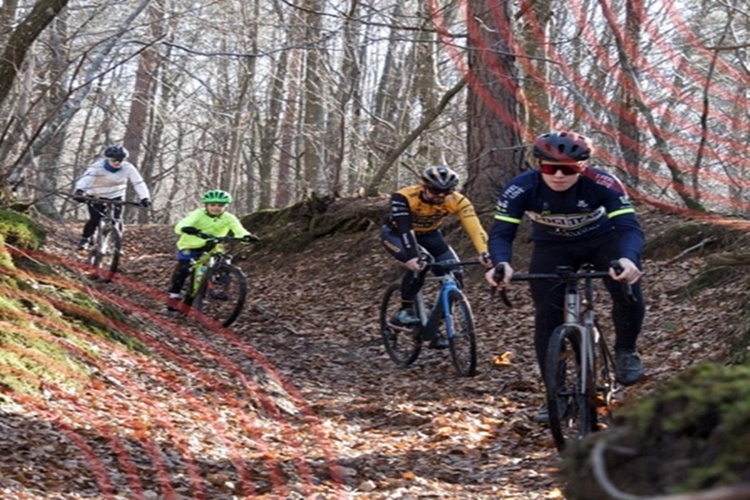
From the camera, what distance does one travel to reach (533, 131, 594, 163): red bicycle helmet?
5977 millimetres

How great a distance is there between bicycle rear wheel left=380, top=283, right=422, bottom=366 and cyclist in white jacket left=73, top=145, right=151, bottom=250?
4979mm

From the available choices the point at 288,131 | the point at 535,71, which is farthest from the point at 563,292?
the point at 288,131

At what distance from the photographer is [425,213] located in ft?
32.4

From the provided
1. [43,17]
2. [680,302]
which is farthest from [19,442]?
[680,302]

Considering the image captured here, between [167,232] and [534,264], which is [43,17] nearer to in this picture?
[534,264]

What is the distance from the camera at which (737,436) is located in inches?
67.3

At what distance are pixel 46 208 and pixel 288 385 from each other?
1619 cm

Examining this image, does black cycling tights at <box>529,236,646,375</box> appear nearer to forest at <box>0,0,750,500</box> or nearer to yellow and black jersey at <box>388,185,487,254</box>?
forest at <box>0,0,750,500</box>

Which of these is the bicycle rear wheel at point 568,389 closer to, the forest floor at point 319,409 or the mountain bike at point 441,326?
the forest floor at point 319,409

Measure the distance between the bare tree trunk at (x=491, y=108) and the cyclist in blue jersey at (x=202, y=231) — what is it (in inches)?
159

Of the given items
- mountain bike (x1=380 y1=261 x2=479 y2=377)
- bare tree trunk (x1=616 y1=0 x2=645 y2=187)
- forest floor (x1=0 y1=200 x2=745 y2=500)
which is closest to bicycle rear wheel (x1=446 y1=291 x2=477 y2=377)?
mountain bike (x1=380 y1=261 x2=479 y2=377)

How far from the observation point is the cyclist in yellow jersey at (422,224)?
9.45m

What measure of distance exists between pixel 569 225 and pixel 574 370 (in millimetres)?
926

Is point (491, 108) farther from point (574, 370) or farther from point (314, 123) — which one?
point (314, 123)
